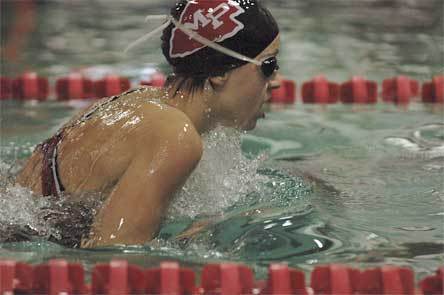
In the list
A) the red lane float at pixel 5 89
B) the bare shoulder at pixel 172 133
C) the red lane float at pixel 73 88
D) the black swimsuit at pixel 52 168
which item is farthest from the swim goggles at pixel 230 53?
the red lane float at pixel 5 89

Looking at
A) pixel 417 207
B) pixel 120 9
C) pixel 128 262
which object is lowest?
pixel 120 9

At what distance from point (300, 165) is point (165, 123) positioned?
55.1 inches

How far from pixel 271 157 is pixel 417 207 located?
92 cm

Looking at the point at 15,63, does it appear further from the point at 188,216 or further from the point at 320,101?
the point at 188,216

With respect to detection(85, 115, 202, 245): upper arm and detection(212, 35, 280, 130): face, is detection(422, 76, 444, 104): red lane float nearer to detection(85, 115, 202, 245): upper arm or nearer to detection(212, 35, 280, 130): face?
detection(212, 35, 280, 130): face

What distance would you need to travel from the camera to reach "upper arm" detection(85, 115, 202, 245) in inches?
103

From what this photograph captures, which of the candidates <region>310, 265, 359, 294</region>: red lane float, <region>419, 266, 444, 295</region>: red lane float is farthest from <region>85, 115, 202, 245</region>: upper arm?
<region>419, 266, 444, 295</region>: red lane float

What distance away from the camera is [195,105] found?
286cm

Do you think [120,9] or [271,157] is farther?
[120,9]

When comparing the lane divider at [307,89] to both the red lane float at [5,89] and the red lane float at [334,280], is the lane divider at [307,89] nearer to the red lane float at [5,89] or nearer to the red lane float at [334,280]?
the red lane float at [5,89]

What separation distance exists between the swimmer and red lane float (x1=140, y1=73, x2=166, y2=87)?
2062mm

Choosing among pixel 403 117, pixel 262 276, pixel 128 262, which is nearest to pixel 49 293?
pixel 128 262

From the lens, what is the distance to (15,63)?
19.3 feet

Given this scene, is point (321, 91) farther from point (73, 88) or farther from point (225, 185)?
point (225, 185)
